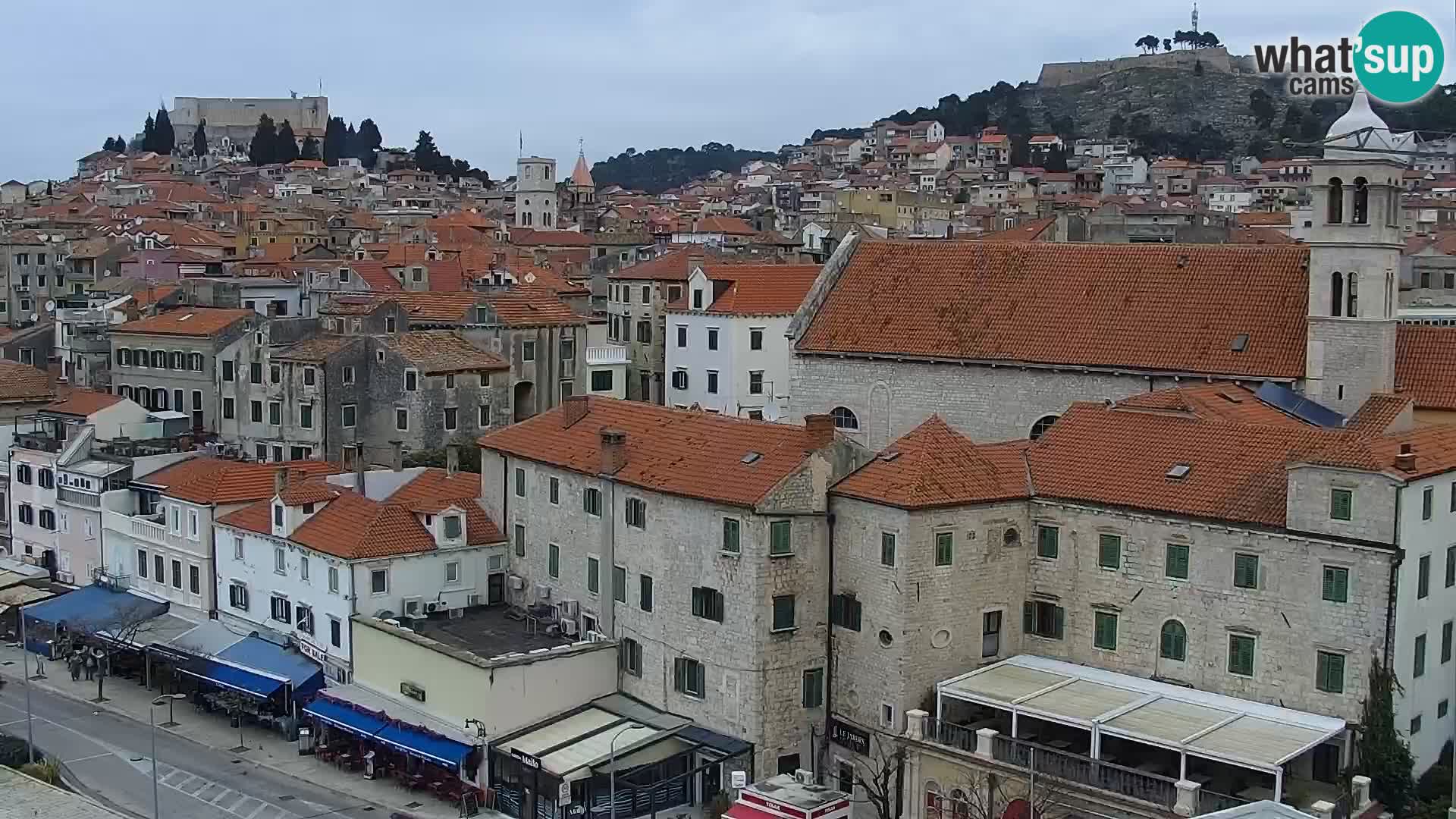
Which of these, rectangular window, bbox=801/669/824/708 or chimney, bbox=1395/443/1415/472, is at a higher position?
chimney, bbox=1395/443/1415/472

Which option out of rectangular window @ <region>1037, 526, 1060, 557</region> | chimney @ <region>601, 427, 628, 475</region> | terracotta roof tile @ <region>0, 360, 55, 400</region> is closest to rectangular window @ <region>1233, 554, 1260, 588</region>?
rectangular window @ <region>1037, 526, 1060, 557</region>

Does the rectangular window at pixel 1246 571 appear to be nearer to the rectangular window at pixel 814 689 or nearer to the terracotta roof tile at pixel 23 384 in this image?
the rectangular window at pixel 814 689

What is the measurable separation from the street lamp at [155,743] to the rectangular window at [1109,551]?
86.0ft

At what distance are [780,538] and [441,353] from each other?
108 ft

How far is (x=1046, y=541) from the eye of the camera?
46438 millimetres

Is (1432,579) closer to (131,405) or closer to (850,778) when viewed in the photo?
A: (850,778)

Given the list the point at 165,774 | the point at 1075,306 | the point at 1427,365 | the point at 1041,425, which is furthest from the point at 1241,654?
the point at 165,774

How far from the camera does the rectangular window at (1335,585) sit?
4031 centimetres

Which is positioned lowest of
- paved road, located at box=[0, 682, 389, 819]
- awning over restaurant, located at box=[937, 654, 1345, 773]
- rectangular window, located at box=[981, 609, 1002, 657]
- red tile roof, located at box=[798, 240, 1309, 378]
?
paved road, located at box=[0, 682, 389, 819]

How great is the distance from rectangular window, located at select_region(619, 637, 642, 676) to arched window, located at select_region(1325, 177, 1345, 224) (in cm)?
2354

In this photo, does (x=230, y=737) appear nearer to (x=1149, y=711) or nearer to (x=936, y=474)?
(x=936, y=474)

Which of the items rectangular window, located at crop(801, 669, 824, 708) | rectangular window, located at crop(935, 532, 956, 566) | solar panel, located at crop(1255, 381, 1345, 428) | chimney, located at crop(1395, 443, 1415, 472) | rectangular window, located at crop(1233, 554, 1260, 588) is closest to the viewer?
chimney, located at crop(1395, 443, 1415, 472)

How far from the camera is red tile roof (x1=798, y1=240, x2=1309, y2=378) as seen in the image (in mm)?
52906

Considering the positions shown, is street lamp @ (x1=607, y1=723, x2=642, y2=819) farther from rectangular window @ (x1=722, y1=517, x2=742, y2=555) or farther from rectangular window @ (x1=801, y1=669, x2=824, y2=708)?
rectangular window @ (x1=722, y1=517, x2=742, y2=555)
